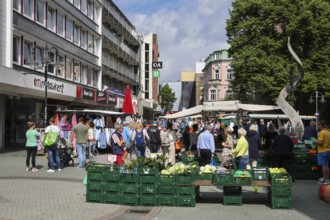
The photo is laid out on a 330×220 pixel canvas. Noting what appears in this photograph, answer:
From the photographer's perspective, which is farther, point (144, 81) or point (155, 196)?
point (144, 81)

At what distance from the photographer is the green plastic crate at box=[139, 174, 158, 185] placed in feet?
Result: 33.9

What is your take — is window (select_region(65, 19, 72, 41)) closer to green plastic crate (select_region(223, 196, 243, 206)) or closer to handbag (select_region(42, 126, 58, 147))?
handbag (select_region(42, 126, 58, 147))

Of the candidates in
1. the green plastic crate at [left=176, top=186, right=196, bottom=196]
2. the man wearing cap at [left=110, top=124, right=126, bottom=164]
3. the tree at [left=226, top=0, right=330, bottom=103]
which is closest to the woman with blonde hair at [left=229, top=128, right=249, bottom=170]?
the green plastic crate at [left=176, top=186, right=196, bottom=196]

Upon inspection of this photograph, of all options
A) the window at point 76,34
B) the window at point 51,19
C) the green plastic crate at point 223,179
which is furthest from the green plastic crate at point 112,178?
the window at point 76,34

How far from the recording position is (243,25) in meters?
42.0

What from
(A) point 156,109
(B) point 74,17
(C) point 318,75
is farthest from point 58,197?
(A) point 156,109

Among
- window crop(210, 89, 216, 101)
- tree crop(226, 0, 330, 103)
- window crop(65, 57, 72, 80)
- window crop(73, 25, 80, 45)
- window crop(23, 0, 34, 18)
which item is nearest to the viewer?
window crop(23, 0, 34, 18)

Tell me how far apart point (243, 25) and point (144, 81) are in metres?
39.5

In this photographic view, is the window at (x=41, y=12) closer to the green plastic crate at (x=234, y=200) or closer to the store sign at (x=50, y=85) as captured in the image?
the store sign at (x=50, y=85)

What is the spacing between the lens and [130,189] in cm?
1041

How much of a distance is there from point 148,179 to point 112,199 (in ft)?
3.19

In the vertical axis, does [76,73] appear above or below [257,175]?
above

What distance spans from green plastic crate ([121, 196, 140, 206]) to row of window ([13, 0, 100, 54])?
61.3 feet

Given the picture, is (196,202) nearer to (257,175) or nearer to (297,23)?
(257,175)
